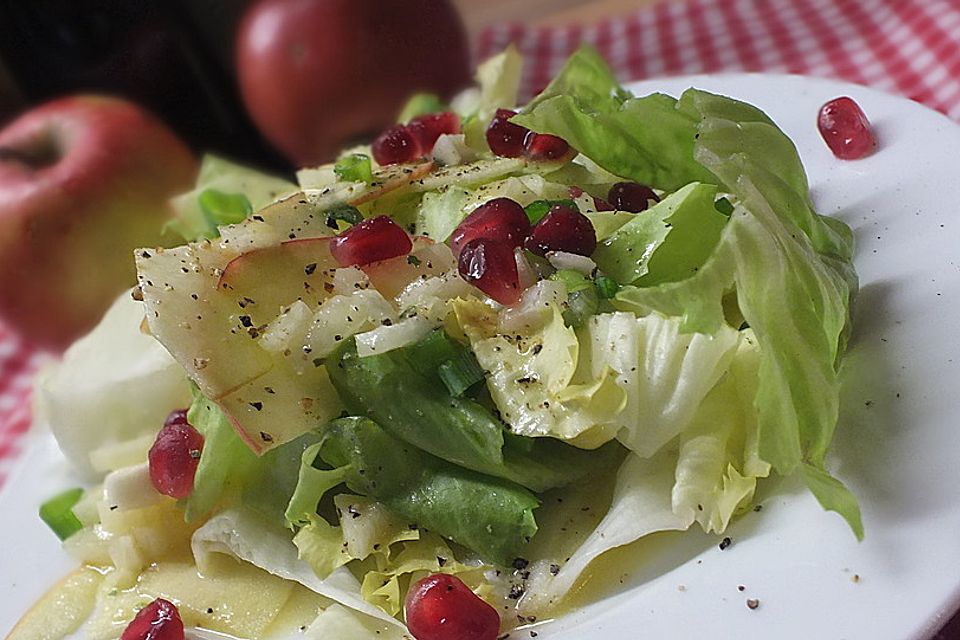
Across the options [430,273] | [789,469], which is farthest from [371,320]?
[789,469]

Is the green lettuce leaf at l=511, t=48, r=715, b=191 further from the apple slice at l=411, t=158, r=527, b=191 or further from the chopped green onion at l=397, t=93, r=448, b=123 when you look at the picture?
the chopped green onion at l=397, t=93, r=448, b=123

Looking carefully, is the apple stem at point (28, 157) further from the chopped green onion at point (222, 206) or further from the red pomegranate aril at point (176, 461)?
the red pomegranate aril at point (176, 461)

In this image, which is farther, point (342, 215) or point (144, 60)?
point (144, 60)

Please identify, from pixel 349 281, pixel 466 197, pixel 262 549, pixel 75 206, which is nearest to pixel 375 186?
pixel 466 197

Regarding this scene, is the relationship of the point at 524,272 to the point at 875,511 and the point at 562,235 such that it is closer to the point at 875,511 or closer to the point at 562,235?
the point at 562,235

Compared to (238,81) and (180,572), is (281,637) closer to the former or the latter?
(180,572)

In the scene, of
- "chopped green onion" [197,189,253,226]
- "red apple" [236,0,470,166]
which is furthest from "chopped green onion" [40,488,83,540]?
"red apple" [236,0,470,166]
